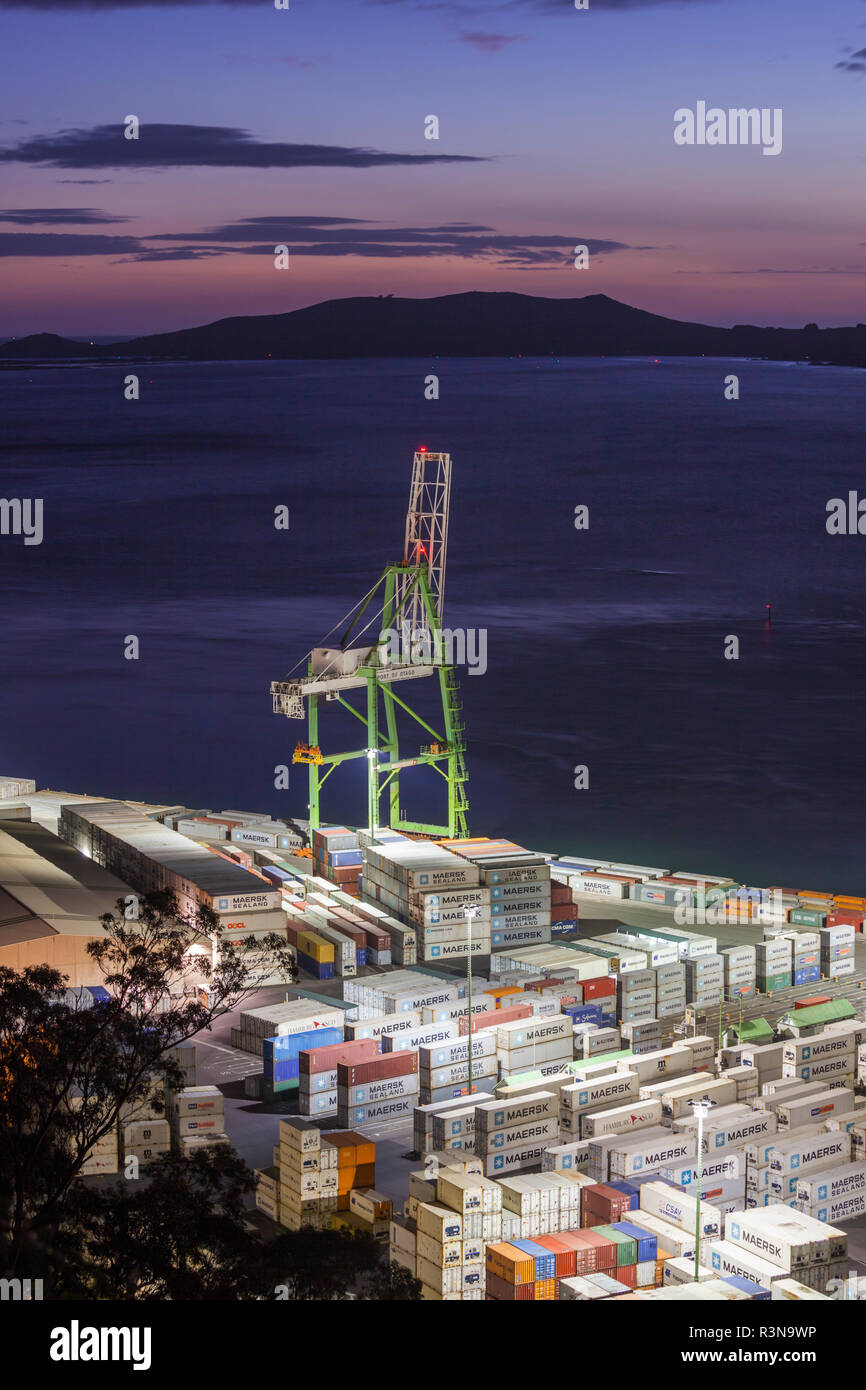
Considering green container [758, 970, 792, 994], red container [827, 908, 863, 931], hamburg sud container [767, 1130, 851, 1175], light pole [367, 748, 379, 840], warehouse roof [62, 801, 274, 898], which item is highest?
light pole [367, 748, 379, 840]

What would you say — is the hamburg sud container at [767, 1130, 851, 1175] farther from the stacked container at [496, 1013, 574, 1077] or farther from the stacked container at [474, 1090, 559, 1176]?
the stacked container at [496, 1013, 574, 1077]

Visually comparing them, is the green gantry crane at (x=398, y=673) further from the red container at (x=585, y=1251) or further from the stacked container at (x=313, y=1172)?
the red container at (x=585, y=1251)

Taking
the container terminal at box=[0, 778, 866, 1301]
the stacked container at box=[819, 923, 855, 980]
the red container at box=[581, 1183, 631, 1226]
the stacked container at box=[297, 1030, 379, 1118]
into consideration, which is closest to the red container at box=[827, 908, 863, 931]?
the container terminal at box=[0, 778, 866, 1301]

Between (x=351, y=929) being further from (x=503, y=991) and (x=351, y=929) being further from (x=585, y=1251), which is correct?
(x=585, y=1251)

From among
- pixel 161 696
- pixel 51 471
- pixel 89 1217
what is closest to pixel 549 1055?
pixel 89 1217

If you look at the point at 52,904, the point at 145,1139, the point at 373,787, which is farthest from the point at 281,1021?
the point at 373,787

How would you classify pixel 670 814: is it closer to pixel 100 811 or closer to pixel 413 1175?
pixel 100 811
